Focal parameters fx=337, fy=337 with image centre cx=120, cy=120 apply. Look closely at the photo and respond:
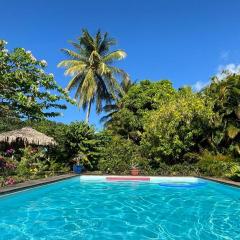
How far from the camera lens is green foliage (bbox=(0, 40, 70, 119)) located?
1434cm

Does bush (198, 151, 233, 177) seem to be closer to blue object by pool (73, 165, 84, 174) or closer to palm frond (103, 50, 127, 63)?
blue object by pool (73, 165, 84, 174)

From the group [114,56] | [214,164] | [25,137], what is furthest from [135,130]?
[25,137]

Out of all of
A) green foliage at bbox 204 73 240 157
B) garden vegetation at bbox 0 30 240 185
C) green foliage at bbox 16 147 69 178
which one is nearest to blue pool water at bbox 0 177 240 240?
green foliage at bbox 16 147 69 178

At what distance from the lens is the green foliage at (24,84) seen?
14336 millimetres

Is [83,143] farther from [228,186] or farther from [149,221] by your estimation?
[149,221]

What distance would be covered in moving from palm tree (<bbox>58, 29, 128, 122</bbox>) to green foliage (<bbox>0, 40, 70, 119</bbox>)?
12063 mm

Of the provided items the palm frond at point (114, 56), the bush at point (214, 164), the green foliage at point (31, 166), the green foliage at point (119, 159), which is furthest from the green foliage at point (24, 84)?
the palm frond at point (114, 56)

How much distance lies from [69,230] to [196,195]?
7.29 m

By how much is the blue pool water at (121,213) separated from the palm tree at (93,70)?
1466 cm

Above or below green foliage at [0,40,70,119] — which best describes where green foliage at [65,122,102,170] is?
below

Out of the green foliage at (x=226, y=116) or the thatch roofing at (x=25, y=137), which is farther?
the thatch roofing at (x=25, y=137)

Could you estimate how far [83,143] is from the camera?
73.8ft

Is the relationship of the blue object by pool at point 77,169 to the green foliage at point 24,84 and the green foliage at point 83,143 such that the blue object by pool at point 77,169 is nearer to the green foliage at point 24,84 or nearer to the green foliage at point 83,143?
the green foliage at point 83,143

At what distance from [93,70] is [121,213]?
70.8 ft
